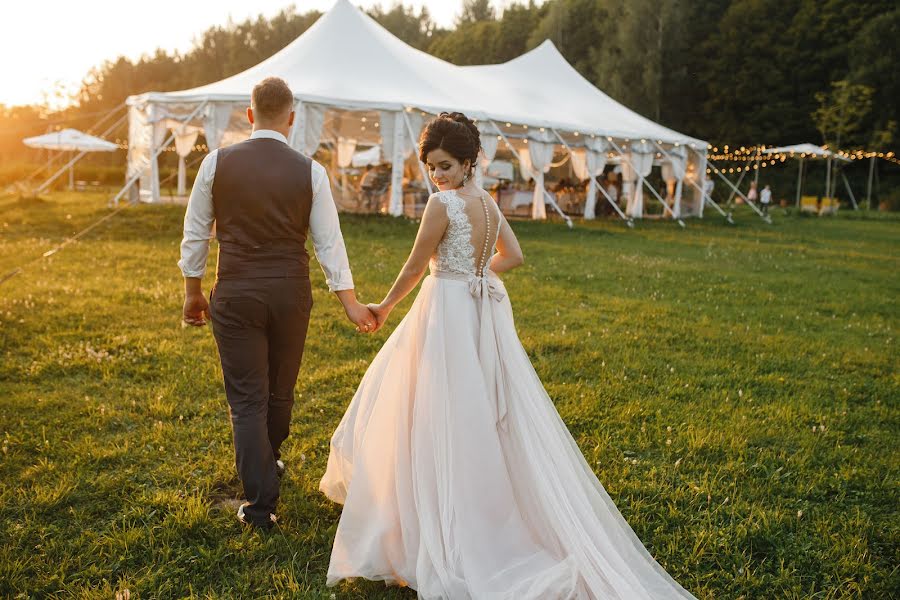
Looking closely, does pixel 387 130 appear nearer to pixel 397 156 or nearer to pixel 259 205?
pixel 397 156

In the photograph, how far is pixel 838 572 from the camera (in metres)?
2.96

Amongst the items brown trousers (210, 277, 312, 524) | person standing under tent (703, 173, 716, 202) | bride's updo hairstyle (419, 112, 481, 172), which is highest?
person standing under tent (703, 173, 716, 202)

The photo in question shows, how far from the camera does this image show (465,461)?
2.79 m

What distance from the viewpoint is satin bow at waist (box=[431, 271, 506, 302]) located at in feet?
9.71

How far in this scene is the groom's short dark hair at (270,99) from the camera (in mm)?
2910

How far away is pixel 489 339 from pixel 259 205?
3.62 feet

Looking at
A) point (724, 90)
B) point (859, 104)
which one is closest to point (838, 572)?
point (859, 104)

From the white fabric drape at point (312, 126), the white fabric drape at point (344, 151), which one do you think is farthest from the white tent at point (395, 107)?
the white fabric drape at point (344, 151)

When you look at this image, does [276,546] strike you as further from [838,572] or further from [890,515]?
[890,515]

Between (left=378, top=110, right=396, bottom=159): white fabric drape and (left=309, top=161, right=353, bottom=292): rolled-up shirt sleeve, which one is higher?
(left=378, top=110, right=396, bottom=159): white fabric drape

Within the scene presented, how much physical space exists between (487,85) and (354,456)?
1854cm

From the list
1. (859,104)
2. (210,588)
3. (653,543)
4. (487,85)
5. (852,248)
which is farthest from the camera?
(859,104)

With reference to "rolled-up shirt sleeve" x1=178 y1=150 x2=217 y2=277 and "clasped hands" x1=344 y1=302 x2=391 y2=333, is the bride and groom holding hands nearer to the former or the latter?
"rolled-up shirt sleeve" x1=178 y1=150 x2=217 y2=277

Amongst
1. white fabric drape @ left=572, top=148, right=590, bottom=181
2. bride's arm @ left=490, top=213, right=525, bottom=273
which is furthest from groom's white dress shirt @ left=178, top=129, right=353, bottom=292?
white fabric drape @ left=572, top=148, right=590, bottom=181
